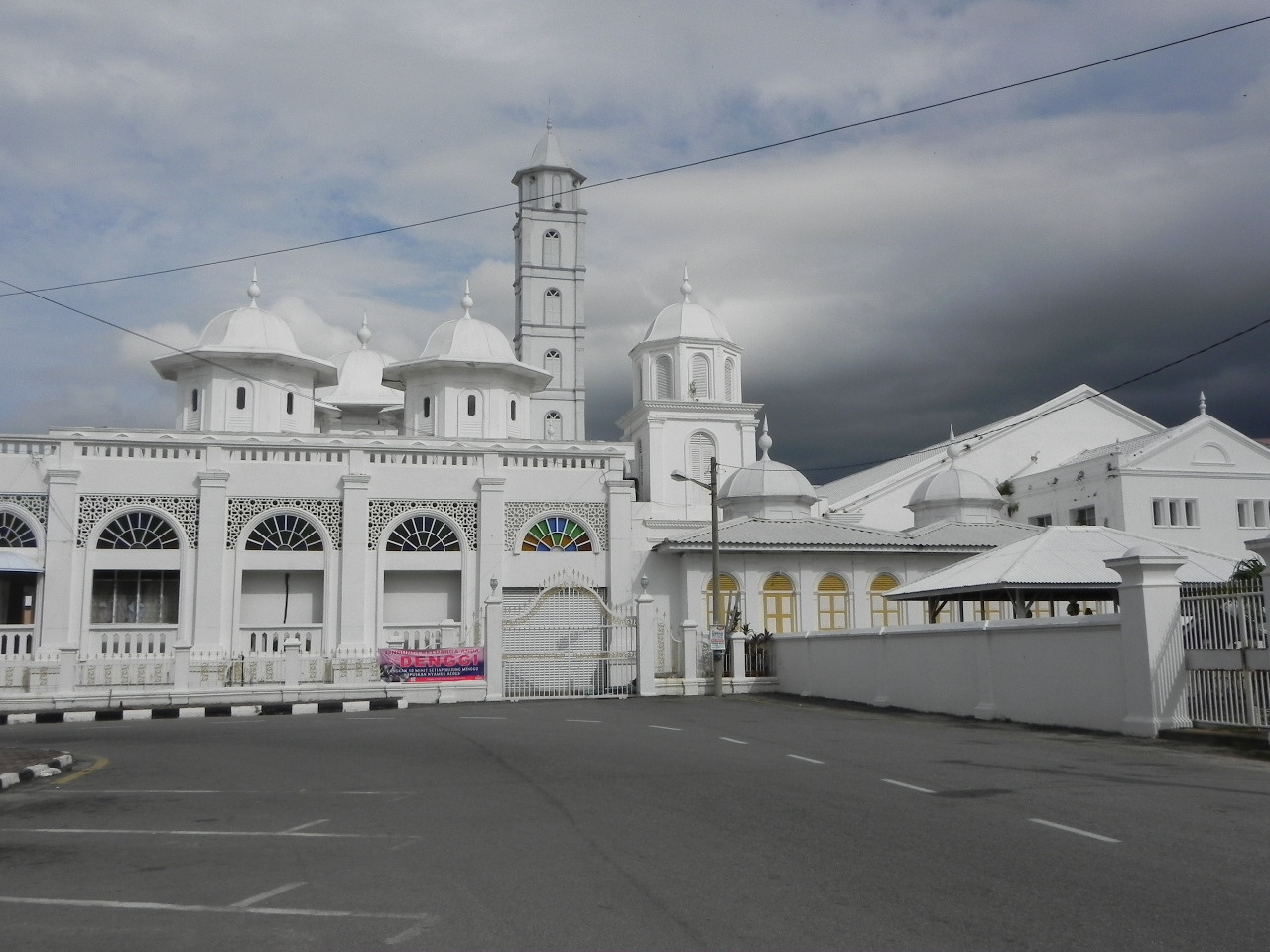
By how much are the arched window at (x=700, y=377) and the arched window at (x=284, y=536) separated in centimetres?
2186

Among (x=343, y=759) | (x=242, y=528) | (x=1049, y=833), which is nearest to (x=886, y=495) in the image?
(x=242, y=528)

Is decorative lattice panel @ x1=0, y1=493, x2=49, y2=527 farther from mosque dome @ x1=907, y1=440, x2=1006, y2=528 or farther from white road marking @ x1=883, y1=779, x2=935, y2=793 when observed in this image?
mosque dome @ x1=907, y1=440, x2=1006, y2=528

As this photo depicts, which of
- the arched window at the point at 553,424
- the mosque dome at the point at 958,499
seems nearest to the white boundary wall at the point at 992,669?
the mosque dome at the point at 958,499

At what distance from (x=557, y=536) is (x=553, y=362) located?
2503cm

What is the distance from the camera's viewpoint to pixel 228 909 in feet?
19.3

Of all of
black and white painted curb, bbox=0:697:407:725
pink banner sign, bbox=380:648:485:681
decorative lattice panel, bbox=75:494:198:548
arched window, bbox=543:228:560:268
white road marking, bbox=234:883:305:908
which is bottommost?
black and white painted curb, bbox=0:697:407:725

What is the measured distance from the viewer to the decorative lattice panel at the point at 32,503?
27.3m

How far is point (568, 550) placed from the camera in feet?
98.8

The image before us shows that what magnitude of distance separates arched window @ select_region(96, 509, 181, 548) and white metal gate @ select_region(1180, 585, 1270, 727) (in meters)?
22.7

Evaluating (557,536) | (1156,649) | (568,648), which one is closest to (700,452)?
(557,536)

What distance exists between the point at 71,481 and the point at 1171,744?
24252 millimetres

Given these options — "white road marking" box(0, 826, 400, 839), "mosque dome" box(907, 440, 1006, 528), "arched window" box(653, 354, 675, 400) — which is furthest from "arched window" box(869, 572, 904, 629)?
"white road marking" box(0, 826, 400, 839)

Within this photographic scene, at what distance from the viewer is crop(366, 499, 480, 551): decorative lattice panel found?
29156 millimetres

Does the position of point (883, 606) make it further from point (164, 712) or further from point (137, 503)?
point (137, 503)
